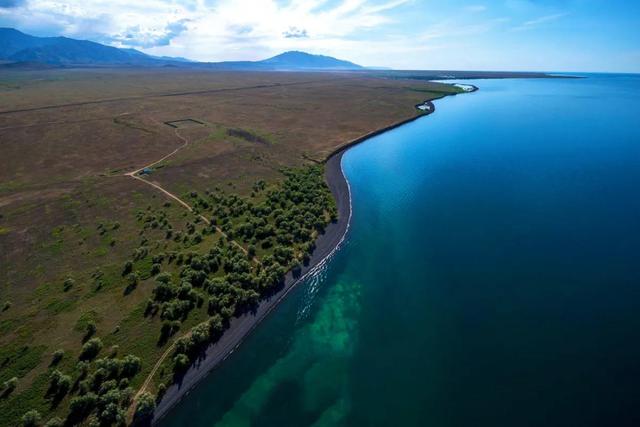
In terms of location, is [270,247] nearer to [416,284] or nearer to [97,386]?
[416,284]

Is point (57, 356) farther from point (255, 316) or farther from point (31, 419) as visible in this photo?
point (255, 316)

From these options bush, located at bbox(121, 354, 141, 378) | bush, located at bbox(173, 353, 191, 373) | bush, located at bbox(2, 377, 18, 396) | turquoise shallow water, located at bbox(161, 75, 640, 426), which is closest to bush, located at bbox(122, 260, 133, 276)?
bush, located at bbox(121, 354, 141, 378)

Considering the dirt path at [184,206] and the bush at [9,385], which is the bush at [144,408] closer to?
the dirt path at [184,206]

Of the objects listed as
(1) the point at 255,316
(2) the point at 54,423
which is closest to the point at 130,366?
(2) the point at 54,423

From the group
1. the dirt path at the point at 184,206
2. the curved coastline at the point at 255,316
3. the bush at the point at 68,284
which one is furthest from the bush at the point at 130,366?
the bush at the point at 68,284

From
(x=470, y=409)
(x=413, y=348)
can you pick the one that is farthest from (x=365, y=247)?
(x=470, y=409)

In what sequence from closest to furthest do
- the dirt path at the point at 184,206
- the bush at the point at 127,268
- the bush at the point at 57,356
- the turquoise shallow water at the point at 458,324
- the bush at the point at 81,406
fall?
1. the bush at the point at 81,406
2. the dirt path at the point at 184,206
3. the turquoise shallow water at the point at 458,324
4. the bush at the point at 57,356
5. the bush at the point at 127,268
